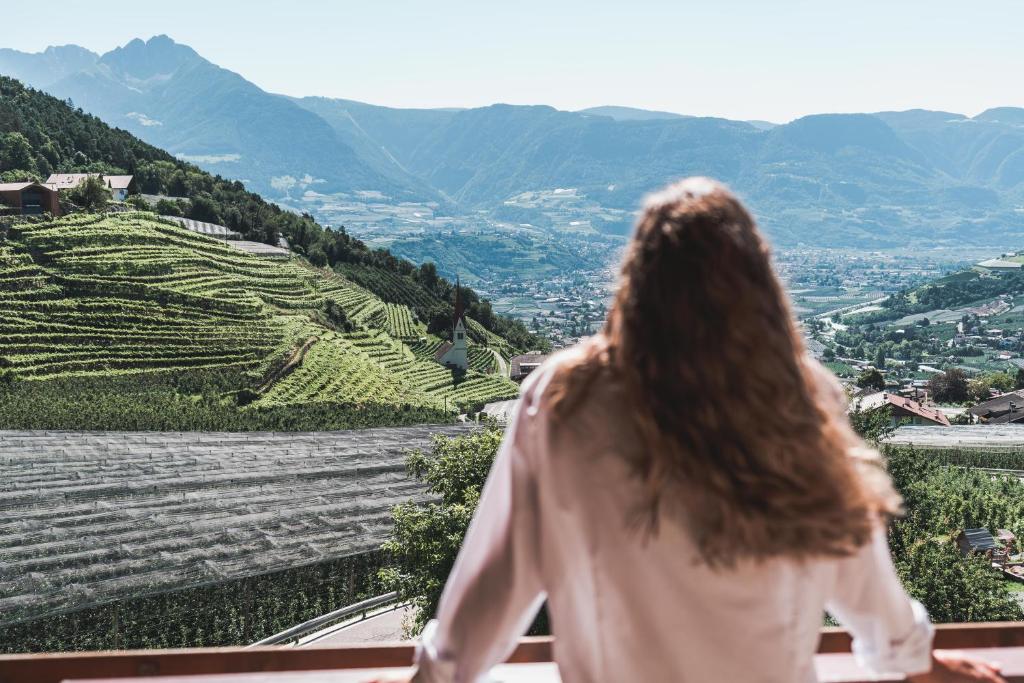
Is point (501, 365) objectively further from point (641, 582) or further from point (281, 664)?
point (641, 582)

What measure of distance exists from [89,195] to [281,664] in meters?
52.5

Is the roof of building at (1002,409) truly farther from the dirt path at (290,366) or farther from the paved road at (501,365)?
the dirt path at (290,366)

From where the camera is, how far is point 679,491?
1.10m

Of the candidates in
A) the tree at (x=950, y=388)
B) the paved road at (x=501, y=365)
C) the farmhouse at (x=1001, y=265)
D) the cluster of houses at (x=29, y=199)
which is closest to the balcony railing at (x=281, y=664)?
the cluster of houses at (x=29, y=199)

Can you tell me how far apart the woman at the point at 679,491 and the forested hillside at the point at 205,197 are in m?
55.8

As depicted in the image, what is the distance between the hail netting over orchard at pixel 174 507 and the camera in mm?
15492

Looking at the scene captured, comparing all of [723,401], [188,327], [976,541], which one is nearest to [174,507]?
[976,541]

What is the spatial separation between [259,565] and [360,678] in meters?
16.2

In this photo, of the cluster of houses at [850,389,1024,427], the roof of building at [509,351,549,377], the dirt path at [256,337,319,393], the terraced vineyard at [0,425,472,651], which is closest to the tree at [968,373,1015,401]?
the cluster of houses at [850,389,1024,427]

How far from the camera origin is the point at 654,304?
43.7 inches

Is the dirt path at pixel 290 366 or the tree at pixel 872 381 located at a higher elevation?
the dirt path at pixel 290 366

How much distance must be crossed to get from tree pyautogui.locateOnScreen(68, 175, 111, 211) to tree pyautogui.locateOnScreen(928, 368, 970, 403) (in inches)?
2322

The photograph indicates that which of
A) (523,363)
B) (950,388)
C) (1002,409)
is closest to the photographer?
(523,363)

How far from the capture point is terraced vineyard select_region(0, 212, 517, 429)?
34938 millimetres
